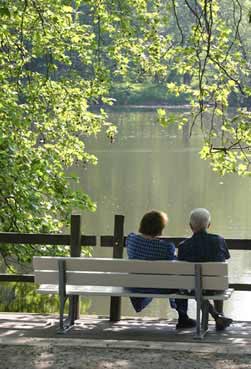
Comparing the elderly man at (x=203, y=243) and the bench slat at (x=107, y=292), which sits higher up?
the elderly man at (x=203, y=243)

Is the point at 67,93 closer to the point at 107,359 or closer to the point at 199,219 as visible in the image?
the point at 199,219

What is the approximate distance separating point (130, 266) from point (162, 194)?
75.8 ft

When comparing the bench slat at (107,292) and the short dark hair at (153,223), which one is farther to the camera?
the short dark hair at (153,223)

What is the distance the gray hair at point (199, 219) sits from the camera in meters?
6.34

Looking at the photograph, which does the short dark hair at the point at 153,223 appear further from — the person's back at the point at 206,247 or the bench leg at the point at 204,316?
the bench leg at the point at 204,316

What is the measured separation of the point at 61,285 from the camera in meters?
6.31

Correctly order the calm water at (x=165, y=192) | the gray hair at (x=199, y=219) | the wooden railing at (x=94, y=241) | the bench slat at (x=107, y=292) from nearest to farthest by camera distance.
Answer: the bench slat at (x=107, y=292)
the gray hair at (x=199, y=219)
the wooden railing at (x=94, y=241)
the calm water at (x=165, y=192)

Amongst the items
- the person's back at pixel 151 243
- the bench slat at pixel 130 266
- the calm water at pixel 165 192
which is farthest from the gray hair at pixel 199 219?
the calm water at pixel 165 192

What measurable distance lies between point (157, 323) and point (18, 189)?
380 centimetres

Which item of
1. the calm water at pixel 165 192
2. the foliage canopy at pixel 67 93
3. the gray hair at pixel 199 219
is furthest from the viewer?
the calm water at pixel 165 192

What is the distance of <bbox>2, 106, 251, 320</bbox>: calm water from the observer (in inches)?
565

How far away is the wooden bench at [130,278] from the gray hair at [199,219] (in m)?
0.44

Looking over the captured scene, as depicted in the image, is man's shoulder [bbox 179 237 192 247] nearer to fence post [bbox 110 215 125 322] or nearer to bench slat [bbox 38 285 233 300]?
bench slat [bbox 38 285 233 300]

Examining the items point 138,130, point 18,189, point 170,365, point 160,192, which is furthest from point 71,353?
point 138,130
